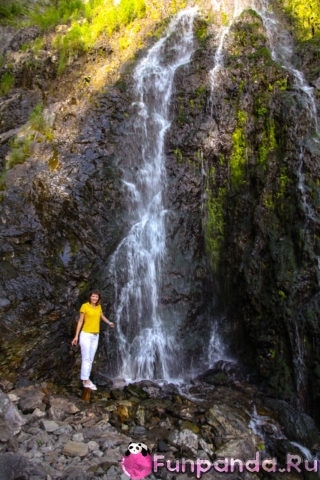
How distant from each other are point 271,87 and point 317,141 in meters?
2.10

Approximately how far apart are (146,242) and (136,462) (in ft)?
17.3

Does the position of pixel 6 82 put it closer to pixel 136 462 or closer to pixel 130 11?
pixel 130 11

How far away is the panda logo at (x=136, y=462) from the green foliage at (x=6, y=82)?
1177 centimetres

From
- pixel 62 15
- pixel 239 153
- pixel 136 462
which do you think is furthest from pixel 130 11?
pixel 136 462

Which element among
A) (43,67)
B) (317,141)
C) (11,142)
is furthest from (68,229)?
(43,67)

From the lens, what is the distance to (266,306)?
866 centimetres

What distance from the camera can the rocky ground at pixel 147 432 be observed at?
5539 millimetres

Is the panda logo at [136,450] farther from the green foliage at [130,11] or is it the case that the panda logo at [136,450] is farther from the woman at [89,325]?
the green foliage at [130,11]

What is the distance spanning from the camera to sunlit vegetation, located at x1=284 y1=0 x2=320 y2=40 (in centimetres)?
1230

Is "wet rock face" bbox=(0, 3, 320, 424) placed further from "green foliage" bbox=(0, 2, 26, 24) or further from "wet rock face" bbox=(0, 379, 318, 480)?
"green foliage" bbox=(0, 2, 26, 24)

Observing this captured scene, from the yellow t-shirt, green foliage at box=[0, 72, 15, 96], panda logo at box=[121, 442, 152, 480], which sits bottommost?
panda logo at box=[121, 442, 152, 480]

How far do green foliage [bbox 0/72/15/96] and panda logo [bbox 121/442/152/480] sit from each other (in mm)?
11772

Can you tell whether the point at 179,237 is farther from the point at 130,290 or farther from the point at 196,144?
the point at 196,144

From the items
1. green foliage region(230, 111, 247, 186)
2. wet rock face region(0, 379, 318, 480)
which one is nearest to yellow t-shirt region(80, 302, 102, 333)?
wet rock face region(0, 379, 318, 480)
